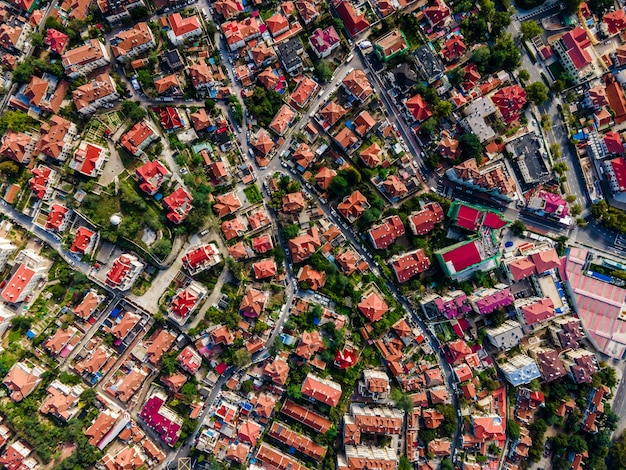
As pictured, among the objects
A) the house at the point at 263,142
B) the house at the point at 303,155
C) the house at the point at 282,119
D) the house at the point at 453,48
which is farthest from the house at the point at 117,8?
the house at the point at 453,48

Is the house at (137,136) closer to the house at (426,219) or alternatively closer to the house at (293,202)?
the house at (293,202)

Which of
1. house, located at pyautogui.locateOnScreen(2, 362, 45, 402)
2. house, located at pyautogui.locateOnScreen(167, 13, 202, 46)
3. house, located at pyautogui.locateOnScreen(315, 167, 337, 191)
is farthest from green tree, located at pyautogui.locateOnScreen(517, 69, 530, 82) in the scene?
house, located at pyautogui.locateOnScreen(2, 362, 45, 402)

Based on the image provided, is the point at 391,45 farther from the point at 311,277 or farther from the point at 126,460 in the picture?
the point at 126,460

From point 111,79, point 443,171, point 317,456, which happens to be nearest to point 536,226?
point 443,171

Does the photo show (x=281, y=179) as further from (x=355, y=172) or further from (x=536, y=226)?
(x=536, y=226)

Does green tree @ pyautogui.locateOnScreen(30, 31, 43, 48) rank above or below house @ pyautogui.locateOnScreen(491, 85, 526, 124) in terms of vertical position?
above

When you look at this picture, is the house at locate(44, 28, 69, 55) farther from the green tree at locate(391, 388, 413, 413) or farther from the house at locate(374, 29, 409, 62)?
the green tree at locate(391, 388, 413, 413)

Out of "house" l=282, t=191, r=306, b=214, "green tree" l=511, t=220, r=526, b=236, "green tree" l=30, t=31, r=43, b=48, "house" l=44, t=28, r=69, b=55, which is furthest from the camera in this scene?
"green tree" l=511, t=220, r=526, b=236
